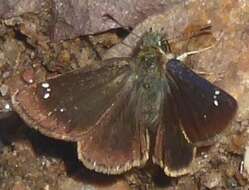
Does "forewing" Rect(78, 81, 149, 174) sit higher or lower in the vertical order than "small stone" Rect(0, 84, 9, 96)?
higher

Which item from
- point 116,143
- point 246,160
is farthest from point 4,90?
point 246,160

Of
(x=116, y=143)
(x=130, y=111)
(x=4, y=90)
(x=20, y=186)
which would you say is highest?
(x=130, y=111)

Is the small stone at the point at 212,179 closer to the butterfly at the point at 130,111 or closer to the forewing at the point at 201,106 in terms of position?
the butterfly at the point at 130,111

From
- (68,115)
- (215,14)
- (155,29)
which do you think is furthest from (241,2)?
(68,115)

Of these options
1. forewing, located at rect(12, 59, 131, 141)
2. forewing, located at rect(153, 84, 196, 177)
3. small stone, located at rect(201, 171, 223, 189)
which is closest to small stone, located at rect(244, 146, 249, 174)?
small stone, located at rect(201, 171, 223, 189)

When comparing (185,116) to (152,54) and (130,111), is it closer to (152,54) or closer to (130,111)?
(130,111)

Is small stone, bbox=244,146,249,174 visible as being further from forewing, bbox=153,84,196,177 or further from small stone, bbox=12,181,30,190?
small stone, bbox=12,181,30,190

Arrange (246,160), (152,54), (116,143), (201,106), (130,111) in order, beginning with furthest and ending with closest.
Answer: (246,160) < (152,54) < (130,111) < (116,143) < (201,106)
